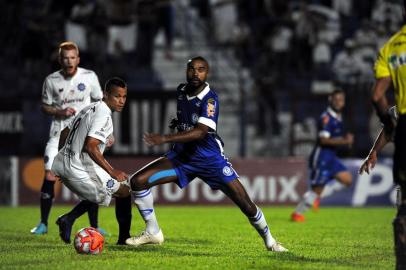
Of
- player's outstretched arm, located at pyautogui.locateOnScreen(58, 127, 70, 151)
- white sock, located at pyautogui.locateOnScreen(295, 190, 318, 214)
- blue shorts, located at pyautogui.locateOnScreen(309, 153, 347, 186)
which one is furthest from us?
blue shorts, located at pyautogui.locateOnScreen(309, 153, 347, 186)

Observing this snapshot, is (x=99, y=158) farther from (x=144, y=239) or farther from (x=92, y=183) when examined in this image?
(x=144, y=239)

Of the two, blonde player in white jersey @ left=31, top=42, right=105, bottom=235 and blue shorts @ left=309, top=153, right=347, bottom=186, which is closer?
blonde player in white jersey @ left=31, top=42, right=105, bottom=235

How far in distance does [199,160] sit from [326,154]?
673cm

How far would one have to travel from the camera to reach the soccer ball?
798 centimetres

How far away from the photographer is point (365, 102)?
1995cm

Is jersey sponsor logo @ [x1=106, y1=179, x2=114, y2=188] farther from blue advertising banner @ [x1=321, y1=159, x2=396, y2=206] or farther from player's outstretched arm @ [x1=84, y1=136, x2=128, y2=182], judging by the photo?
blue advertising banner @ [x1=321, y1=159, x2=396, y2=206]

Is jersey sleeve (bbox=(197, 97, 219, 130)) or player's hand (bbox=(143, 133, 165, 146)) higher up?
jersey sleeve (bbox=(197, 97, 219, 130))

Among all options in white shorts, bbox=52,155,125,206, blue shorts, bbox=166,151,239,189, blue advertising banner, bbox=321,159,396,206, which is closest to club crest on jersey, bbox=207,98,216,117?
blue shorts, bbox=166,151,239,189

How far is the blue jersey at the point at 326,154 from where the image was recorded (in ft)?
47.3

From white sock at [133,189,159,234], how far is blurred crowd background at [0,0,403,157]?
37.0 ft

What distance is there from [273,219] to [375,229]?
273 cm

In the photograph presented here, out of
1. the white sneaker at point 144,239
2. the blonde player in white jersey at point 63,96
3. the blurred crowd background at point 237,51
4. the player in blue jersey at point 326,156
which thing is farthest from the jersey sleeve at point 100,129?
the blurred crowd background at point 237,51

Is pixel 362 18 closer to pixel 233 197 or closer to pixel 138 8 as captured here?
pixel 138 8

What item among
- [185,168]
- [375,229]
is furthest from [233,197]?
[375,229]
